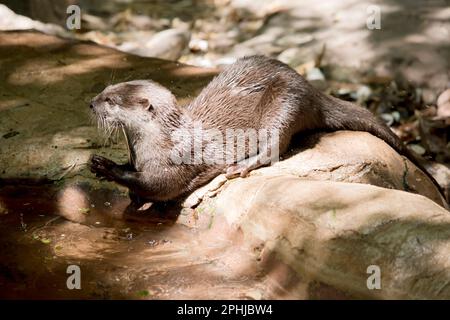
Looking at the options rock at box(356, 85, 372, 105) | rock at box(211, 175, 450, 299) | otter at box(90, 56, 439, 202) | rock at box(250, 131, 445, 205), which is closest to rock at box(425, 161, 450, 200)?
rock at box(250, 131, 445, 205)

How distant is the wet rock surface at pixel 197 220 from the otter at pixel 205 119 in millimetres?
111

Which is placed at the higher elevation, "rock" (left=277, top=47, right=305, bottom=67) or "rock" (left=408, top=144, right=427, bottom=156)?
"rock" (left=277, top=47, right=305, bottom=67)

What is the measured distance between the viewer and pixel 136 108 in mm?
3264

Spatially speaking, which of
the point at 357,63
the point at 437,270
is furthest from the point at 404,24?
the point at 437,270

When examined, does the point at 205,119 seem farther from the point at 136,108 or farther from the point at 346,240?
the point at 346,240

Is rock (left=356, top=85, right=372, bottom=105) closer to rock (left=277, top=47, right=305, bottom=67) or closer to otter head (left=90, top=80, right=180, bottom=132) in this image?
rock (left=277, top=47, right=305, bottom=67)

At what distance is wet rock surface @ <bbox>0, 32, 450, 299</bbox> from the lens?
2.29 metres

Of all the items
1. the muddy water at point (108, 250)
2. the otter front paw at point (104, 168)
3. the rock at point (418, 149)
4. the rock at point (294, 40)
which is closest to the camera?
the muddy water at point (108, 250)

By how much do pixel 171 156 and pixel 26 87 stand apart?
1.25 metres

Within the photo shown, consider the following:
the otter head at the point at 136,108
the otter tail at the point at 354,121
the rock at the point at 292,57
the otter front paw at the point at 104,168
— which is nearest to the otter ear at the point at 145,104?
the otter head at the point at 136,108

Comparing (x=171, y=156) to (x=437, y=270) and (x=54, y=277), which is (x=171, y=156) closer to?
(x=54, y=277)

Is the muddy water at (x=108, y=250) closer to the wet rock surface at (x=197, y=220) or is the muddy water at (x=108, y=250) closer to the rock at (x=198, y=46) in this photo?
the wet rock surface at (x=197, y=220)

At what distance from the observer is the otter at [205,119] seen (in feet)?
10.6

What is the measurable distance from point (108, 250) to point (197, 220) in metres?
0.44
